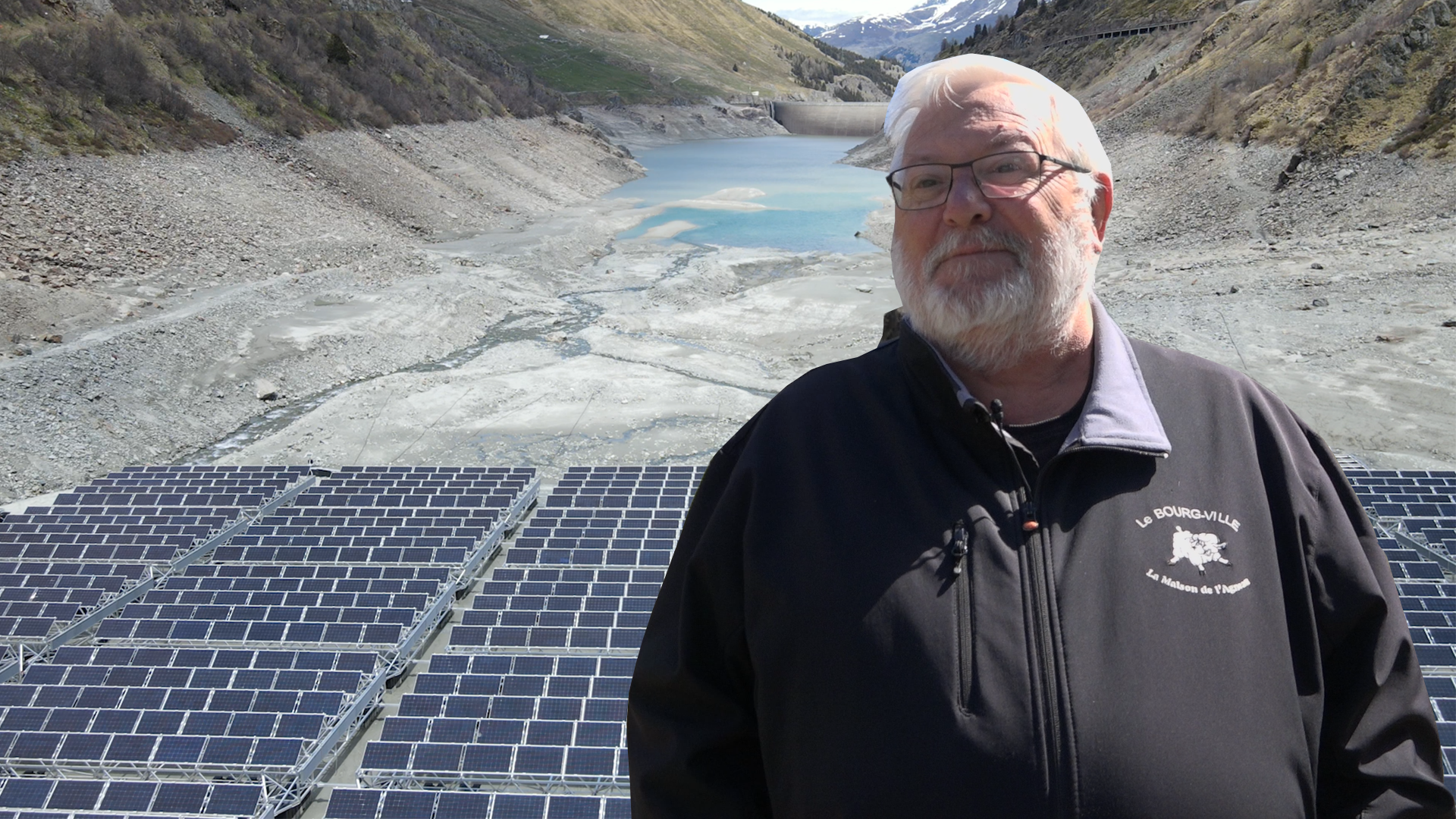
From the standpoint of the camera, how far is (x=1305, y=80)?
38.1 metres

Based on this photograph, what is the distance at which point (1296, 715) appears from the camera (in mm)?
2232

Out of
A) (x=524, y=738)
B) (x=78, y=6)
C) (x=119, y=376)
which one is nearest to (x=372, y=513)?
(x=524, y=738)

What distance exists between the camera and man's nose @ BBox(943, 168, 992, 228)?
2570mm

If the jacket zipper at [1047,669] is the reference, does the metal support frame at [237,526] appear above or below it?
below

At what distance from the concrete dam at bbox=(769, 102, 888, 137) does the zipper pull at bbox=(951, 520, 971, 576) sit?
133m

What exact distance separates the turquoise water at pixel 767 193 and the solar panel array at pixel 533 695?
3746cm

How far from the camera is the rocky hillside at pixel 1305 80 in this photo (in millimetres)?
31797

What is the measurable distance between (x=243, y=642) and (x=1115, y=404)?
9968mm

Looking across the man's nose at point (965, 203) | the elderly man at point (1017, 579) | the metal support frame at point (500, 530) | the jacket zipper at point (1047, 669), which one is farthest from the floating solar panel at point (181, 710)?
the man's nose at point (965, 203)

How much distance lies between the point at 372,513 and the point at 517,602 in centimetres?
471

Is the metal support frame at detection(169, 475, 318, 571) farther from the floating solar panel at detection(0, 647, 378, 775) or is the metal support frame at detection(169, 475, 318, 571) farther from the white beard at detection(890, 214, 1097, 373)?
the white beard at detection(890, 214, 1097, 373)

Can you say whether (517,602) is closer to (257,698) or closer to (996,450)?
(257,698)

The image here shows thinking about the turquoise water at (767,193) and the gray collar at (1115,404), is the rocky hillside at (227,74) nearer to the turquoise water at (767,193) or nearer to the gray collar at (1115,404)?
the turquoise water at (767,193)

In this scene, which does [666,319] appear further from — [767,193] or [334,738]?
[767,193]
